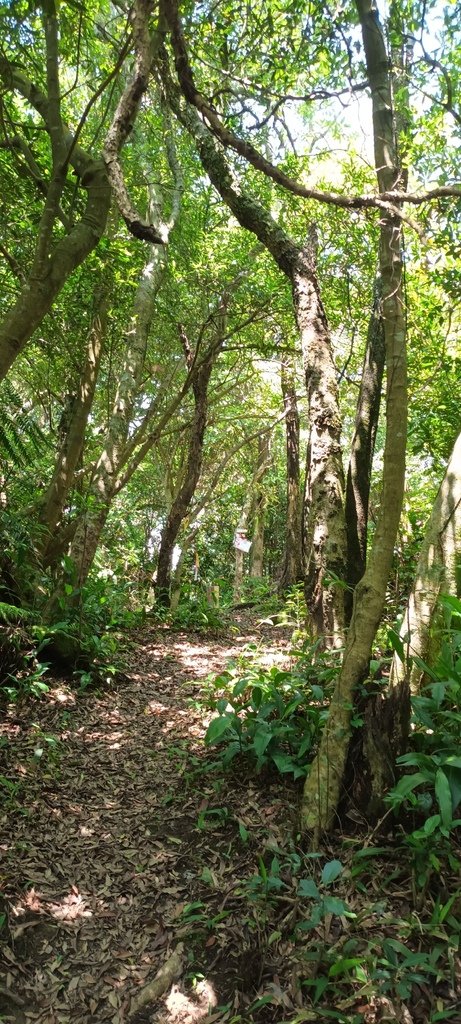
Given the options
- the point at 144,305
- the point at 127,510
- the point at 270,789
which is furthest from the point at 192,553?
the point at 270,789

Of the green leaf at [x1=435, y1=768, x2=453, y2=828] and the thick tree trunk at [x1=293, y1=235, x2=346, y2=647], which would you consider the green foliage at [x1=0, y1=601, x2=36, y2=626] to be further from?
the green leaf at [x1=435, y1=768, x2=453, y2=828]

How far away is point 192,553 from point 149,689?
27.1 ft

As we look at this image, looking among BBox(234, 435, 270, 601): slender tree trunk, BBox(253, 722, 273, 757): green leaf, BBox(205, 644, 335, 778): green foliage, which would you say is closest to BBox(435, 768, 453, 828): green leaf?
BBox(205, 644, 335, 778): green foliage

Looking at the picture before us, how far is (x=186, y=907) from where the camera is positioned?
3053 mm

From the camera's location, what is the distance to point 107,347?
955cm

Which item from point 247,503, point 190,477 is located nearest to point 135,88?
point 190,477

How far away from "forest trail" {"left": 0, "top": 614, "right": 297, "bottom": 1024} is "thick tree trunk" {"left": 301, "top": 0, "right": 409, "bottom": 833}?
0.38 m

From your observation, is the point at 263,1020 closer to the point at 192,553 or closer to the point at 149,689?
the point at 149,689

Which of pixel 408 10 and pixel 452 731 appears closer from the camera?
pixel 452 731

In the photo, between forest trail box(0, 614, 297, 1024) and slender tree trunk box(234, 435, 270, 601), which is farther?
slender tree trunk box(234, 435, 270, 601)

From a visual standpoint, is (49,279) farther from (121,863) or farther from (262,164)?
(121,863)

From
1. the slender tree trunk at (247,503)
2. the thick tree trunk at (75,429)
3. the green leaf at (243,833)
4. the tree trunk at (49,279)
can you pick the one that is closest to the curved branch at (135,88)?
the tree trunk at (49,279)

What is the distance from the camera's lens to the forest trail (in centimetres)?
270

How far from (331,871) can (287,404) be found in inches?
406
